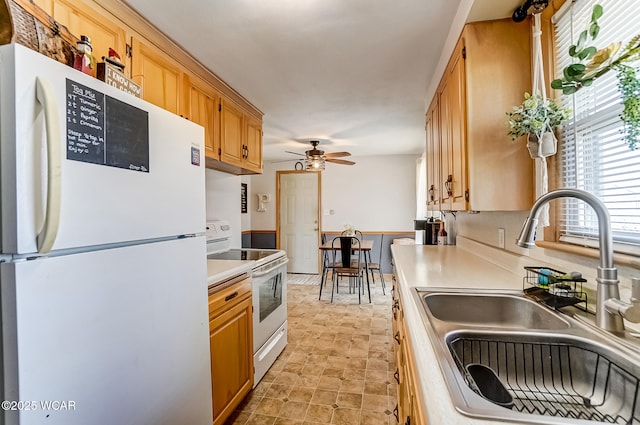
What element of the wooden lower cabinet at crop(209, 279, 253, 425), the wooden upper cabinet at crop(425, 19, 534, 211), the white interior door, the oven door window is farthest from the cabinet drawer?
the white interior door

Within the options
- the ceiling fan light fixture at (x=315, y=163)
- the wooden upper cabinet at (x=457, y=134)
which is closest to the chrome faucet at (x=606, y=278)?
the wooden upper cabinet at (x=457, y=134)

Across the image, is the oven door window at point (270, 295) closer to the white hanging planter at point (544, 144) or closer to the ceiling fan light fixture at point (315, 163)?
the white hanging planter at point (544, 144)

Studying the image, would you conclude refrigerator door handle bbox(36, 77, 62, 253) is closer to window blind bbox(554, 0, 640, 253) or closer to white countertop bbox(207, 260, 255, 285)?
white countertop bbox(207, 260, 255, 285)

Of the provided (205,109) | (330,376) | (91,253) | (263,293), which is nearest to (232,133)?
(205,109)

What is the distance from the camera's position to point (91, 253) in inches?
33.8

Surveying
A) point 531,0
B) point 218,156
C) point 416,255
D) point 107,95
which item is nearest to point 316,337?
point 416,255

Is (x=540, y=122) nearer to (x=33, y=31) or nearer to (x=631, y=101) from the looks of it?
(x=631, y=101)

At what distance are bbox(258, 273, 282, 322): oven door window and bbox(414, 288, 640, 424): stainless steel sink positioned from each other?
146cm

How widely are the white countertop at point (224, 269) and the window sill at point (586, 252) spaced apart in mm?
1581

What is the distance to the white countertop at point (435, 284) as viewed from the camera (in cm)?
55

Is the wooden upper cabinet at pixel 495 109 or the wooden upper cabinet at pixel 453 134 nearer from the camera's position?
the wooden upper cabinet at pixel 495 109

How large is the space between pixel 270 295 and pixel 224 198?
1.15 m

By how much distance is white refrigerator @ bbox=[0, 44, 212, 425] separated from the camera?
0.69m

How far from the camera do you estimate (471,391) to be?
589 millimetres
